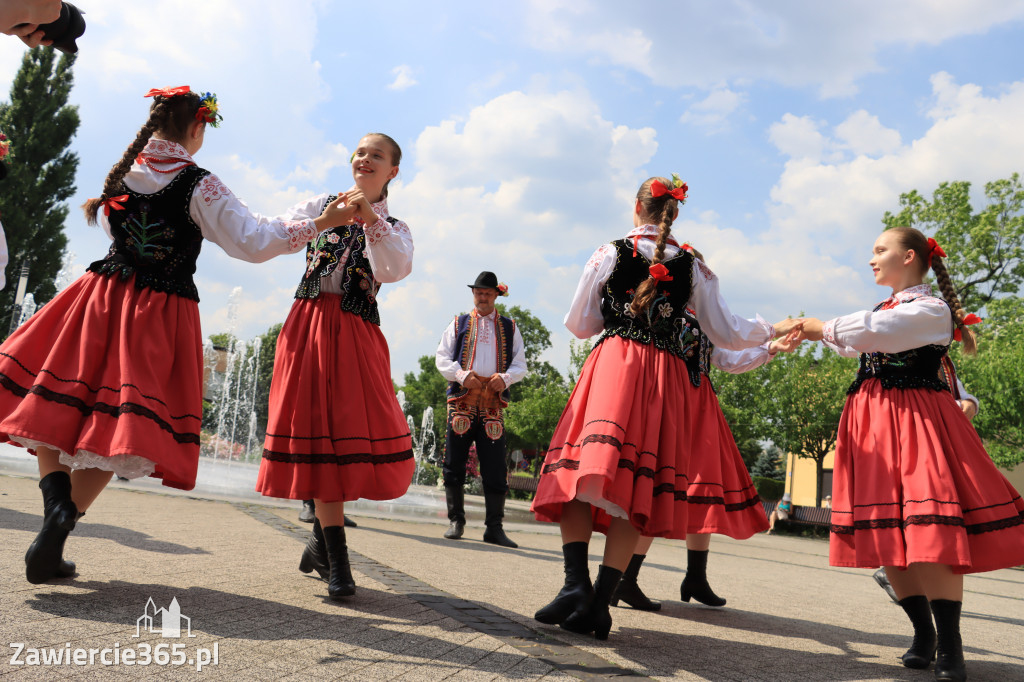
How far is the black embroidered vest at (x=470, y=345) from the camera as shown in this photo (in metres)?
7.64

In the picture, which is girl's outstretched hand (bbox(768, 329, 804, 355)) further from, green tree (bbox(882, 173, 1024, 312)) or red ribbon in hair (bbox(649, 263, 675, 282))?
green tree (bbox(882, 173, 1024, 312))

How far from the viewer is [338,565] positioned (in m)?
3.51

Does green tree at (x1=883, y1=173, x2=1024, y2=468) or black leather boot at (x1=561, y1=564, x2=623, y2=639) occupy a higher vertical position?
green tree at (x1=883, y1=173, x2=1024, y2=468)

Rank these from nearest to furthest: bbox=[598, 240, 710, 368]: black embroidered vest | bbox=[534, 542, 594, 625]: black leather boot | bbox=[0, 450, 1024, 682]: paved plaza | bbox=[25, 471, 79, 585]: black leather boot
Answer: bbox=[0, 450, 1024, 682]: paved plaza → bbox=[25, 471, 79, 585]: black leather boot → bbox=[534, 542, 594, 625]: black leather boot → bbox=[598, 240, 710, 368]: black embroidered vest

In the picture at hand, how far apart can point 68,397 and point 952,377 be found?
4.33 m

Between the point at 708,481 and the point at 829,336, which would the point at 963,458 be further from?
the point at 708,481

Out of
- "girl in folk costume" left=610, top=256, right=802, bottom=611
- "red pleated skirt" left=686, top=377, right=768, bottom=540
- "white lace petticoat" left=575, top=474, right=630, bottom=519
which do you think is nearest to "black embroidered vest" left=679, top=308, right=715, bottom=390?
"girl in folk costume" left=610, top=256, right=802, bottom=611

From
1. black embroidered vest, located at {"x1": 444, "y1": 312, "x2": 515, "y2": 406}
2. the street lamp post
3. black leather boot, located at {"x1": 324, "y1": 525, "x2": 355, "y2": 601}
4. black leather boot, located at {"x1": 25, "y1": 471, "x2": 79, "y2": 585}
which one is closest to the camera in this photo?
black leather boot, located at {"x1": 25, "y1": 471, "x2": 79, "y2": 585}

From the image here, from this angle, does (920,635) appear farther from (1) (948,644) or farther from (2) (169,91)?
(2) (169,91)

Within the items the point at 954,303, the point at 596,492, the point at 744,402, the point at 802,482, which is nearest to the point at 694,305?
the point at 596,492

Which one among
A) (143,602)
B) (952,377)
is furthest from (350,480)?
(952,377)

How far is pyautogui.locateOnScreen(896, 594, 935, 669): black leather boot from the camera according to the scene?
336 centimetres

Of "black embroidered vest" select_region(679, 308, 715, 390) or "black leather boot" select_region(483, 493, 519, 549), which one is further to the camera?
"black leather boot" select_region(483, 493, 519, 549)

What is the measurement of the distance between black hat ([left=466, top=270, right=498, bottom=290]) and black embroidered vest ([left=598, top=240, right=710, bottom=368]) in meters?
4.17
